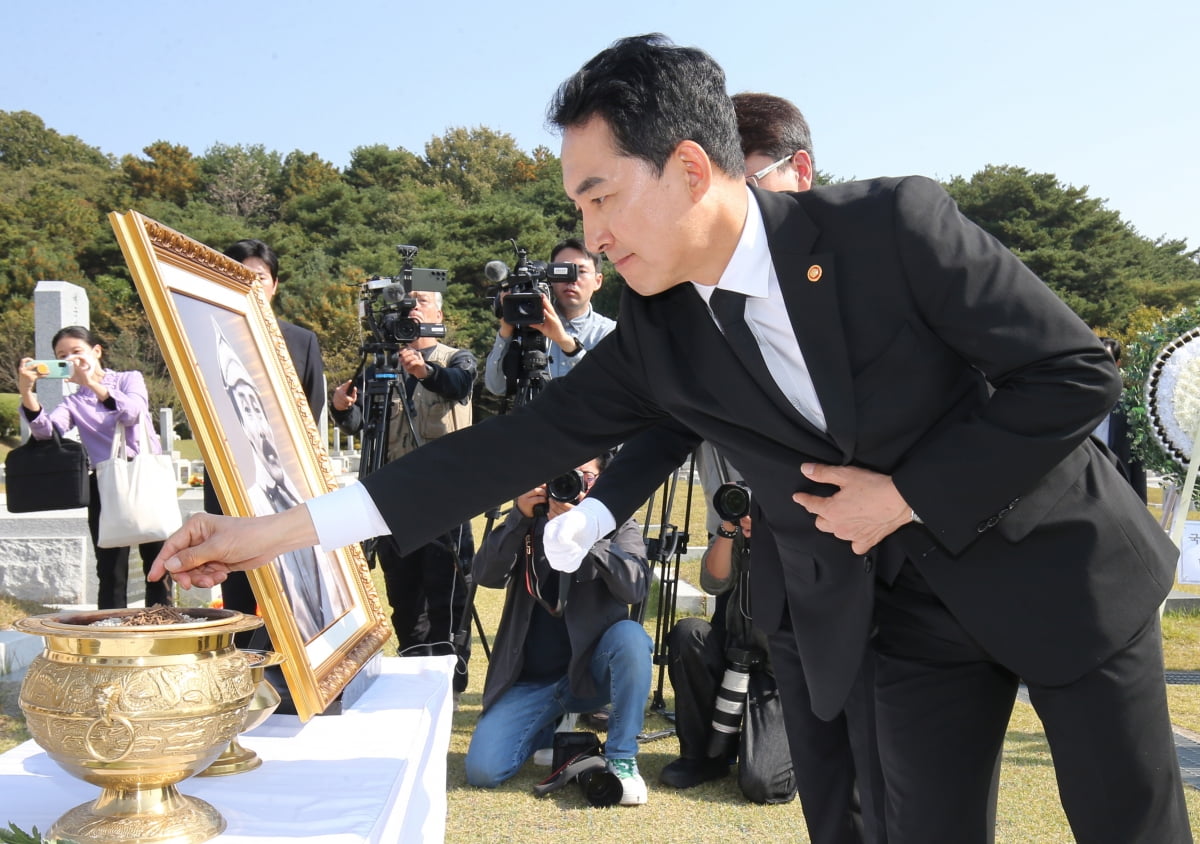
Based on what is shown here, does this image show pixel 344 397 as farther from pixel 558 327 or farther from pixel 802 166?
pixel 802 166

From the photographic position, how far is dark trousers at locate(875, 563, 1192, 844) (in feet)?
5.01

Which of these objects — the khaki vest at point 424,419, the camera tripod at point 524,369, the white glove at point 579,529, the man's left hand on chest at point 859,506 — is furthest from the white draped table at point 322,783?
the khaki vest at point 424,419

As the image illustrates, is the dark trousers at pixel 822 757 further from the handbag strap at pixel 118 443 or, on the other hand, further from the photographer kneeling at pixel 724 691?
the handbag strap at pixel 118 443

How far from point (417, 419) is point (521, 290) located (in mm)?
1230

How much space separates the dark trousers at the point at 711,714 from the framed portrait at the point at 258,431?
1.84 m

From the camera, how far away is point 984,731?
1.68m

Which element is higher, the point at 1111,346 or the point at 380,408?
the point at 1111,346

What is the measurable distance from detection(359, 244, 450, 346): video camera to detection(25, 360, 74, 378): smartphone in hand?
5.15ft

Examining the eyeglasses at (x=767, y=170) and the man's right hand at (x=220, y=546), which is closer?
the man's right hand at (x=220, y=546)

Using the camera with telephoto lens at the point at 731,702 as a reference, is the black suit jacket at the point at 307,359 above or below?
above

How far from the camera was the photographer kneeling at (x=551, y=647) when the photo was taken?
3.91 meters

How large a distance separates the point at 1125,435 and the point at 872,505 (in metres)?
4.27

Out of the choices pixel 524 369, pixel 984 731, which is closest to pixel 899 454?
pixel 984 731

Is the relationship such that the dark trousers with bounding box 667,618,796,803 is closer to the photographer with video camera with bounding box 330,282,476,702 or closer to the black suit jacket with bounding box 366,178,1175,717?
the photographer with video camera with bounding box 330,282,476,702
